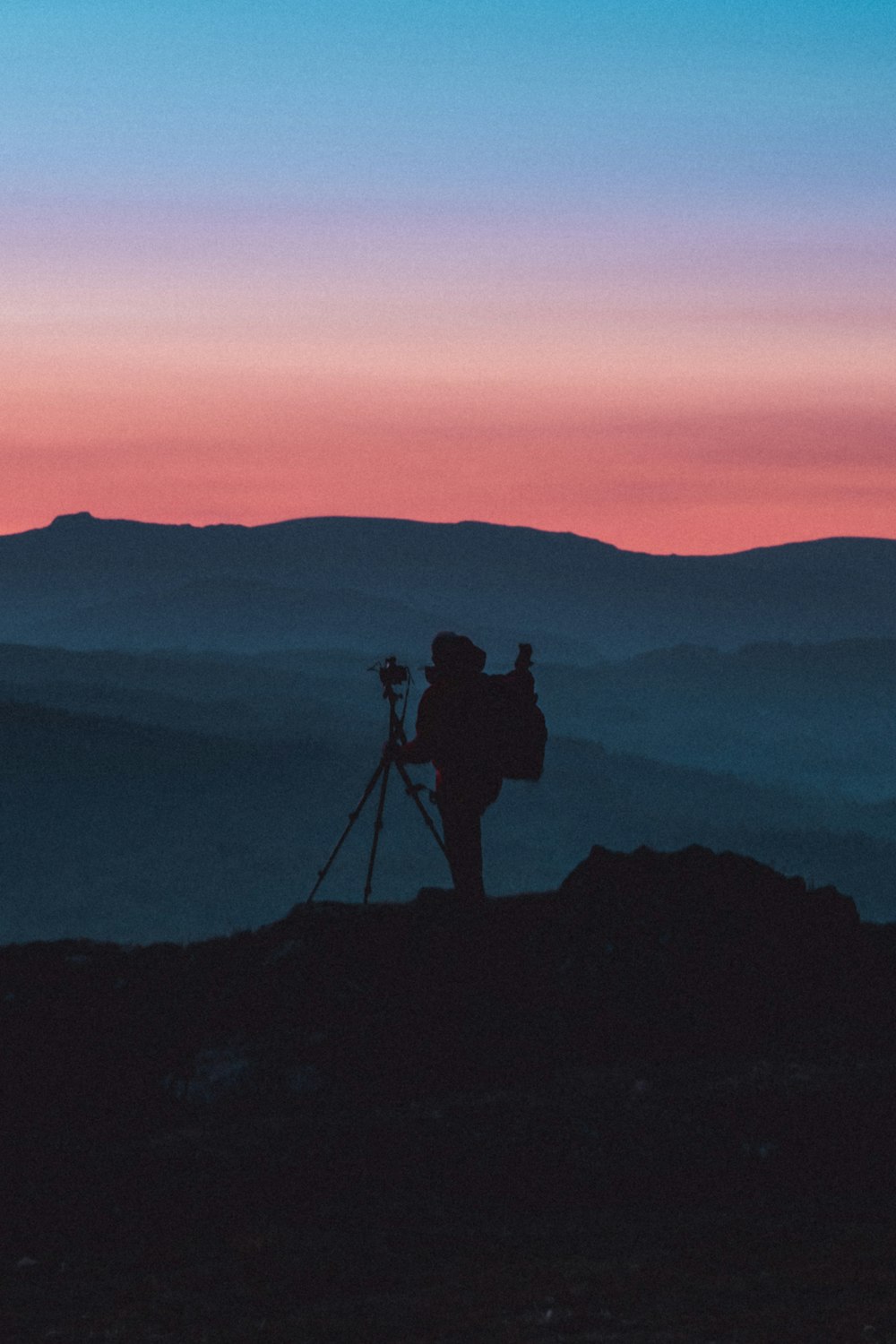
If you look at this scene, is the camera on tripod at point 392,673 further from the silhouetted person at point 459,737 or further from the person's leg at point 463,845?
the person's leg at point 463,845

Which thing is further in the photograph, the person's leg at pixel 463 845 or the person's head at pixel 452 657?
the person's leg at pixel 463 845

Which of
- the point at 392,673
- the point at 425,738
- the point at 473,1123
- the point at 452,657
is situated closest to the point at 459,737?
the point at 425,738

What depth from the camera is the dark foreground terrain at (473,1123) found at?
1005cm

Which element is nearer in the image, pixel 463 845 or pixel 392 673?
pixel 463 845

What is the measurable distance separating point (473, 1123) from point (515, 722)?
426cm

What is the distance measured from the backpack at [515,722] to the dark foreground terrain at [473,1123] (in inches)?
52.4

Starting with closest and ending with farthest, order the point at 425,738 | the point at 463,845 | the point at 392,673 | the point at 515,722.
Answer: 1. the point at 425,738
2. the point at 515,722
3. the point at 463,845
4. the point at 392,673

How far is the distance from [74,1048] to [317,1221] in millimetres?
3982

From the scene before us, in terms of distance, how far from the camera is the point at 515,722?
15836 millimetres

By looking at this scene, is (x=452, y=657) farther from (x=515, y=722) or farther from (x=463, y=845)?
(x=463, y=845)

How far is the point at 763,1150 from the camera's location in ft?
40.4

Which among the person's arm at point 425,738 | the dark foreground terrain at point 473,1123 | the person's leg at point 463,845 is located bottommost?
the dark foreground terrain at point 473,1123

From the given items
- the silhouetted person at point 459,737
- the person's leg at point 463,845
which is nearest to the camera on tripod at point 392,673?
the silhouetted person at point 459,737

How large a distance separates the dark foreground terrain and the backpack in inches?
52.4
